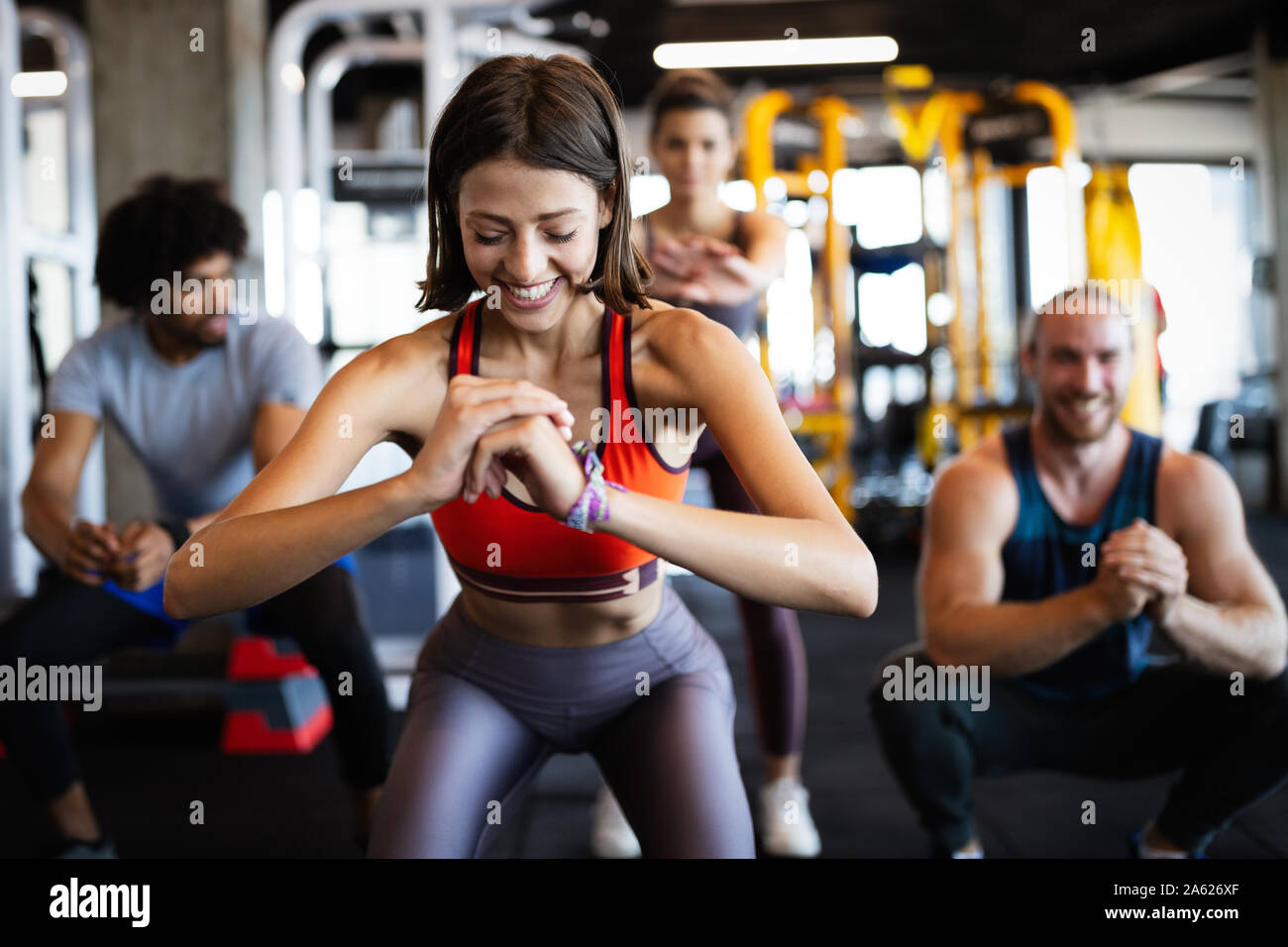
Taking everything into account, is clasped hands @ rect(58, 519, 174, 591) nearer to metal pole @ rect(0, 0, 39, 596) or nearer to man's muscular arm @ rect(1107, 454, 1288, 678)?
metal pole @ rect(0, 0, 39, 596)

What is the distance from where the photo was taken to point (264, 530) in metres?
1.04

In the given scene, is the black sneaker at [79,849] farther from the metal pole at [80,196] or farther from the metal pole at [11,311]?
the metal pole at [80,196]

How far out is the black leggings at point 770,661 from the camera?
193 centimetres

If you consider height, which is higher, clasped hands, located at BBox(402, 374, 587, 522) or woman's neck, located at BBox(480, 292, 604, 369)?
woman's neck, located at BBox(480, 292, 604, 369)

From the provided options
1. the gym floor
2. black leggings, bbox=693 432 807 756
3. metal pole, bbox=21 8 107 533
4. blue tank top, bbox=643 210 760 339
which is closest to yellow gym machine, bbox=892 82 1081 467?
the gym floor

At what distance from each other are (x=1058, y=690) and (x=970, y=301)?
27.0 feet

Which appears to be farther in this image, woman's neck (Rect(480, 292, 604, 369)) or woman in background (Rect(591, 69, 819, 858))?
woman in background (Rect(591, 69, 819, 858))

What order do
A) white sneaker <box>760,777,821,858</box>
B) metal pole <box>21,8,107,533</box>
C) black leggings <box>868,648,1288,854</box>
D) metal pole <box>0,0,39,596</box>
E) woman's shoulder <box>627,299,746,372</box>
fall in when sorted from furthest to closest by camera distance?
metal pole <box>21,8,107,533</box>
metal pole <box>0,0,39,596</box>
white sneaker <box>760,777,821,858</box>
black leggings <box>868,648,1288,854</box>
woman's shoulder <box>627,299,746,372</box>

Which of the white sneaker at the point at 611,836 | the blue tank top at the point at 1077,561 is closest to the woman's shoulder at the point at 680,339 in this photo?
the blue tank top at the point at 1077,561

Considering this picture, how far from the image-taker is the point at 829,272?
5.89m

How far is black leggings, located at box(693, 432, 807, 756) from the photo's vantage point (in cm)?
193

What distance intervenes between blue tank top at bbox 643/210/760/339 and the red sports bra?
642mm
